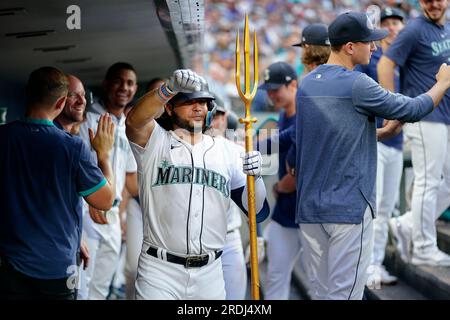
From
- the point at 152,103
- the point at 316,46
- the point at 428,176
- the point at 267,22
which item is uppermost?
the point at 267,22

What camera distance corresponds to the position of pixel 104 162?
3744 mm

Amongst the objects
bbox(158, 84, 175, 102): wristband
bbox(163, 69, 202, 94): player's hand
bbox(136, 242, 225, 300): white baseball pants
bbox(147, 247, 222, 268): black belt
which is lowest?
bbox(136, 242, 225, 300): white baseball pants

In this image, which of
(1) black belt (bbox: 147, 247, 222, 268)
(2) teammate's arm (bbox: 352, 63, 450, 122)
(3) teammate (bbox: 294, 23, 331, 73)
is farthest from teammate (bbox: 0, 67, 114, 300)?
(3) teammate (bbox: 294, 23, 331, 73)

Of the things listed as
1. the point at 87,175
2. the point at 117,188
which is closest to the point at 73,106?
the point at 87,175

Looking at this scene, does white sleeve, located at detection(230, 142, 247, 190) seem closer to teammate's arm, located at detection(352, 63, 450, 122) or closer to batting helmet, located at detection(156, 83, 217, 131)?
batting helmet, located at detection(156, 83, 217, 131)

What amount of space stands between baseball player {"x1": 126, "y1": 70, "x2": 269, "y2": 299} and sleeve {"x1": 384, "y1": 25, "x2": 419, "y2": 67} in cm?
153

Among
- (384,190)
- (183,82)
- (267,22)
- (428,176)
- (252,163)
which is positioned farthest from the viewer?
(267,22)

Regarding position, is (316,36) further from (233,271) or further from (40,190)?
(40,190)

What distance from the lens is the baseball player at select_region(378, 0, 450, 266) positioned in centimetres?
455

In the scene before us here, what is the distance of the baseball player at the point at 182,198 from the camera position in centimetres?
338

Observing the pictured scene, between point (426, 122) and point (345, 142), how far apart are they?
130cm

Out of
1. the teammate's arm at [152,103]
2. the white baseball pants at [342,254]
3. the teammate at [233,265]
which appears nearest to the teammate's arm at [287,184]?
the teammate at [233,265]

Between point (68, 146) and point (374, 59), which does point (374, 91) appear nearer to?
point (68, 146)
